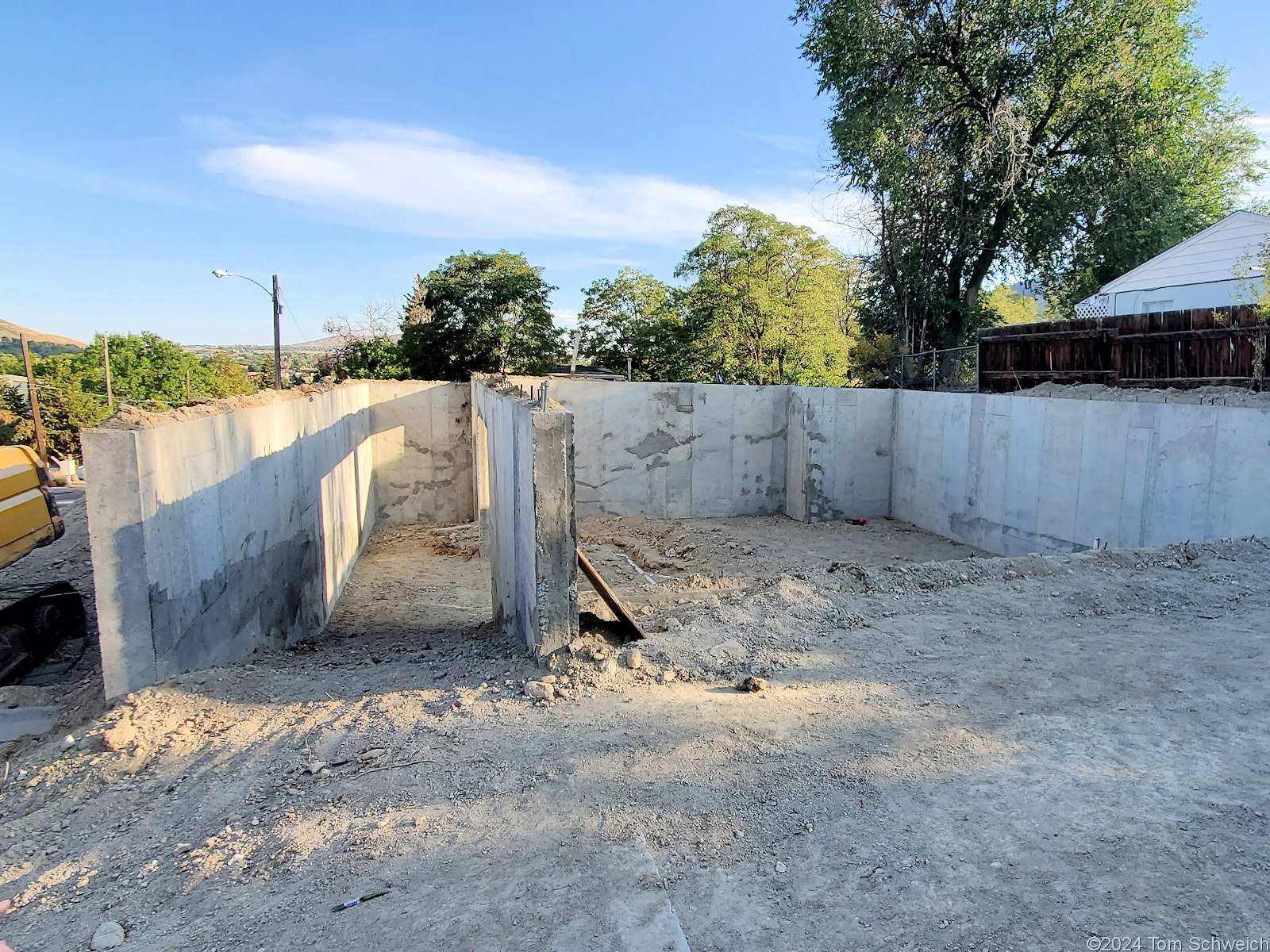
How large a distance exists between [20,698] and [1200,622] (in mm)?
8115

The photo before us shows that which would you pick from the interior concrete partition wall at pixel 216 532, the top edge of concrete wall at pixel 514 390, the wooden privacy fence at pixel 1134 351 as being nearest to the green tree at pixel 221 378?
the top edge of concrete wall at pixel 514 390

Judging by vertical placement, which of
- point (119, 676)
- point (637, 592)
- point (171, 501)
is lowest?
point (637, 592)

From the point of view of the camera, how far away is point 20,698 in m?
4.76

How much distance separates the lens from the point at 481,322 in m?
29.3

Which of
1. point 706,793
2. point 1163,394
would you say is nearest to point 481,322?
point 1163,394

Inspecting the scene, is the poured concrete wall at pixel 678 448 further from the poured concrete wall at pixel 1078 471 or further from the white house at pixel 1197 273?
the white house at pixel 1197 273

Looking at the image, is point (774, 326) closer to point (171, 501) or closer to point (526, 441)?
point (526, 441)

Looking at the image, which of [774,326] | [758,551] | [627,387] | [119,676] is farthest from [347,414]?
[774,326]

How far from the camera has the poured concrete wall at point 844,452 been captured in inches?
559

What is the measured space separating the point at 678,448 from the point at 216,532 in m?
10.3

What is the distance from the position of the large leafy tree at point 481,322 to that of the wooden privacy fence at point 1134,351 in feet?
62.3

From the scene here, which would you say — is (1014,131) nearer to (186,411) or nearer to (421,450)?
(421,450)

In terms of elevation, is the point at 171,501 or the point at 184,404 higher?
the point at 184,404

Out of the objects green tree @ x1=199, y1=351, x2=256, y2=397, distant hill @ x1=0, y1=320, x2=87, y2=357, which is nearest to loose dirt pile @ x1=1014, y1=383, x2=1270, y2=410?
green tree @ x1=199, y1=351, x2=256, y2=397
